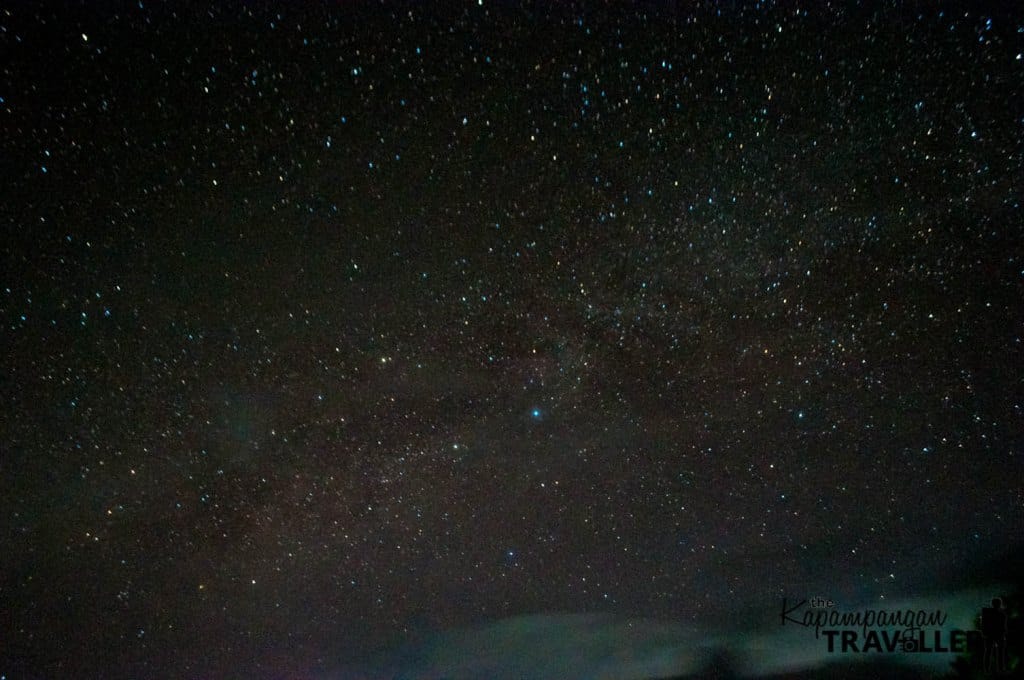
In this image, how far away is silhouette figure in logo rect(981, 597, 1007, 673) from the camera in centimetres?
478

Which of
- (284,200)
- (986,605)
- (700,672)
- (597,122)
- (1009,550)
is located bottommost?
(700,672)

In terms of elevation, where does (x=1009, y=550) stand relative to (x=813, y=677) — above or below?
above

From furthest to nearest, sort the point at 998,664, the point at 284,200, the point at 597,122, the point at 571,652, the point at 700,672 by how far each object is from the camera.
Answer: the point at 700,672
the point at 571,652
the point at 998,664
the point at 284,200
the point at 597,122

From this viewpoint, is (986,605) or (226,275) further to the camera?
(986,605)

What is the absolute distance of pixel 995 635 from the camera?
16.3 feet

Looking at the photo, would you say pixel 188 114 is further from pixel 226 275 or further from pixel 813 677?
pixel 813 677

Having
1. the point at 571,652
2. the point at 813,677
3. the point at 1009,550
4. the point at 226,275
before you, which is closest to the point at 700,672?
the point at 813,677

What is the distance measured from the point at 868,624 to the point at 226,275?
547 cm

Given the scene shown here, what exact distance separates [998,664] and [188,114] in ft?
21.5

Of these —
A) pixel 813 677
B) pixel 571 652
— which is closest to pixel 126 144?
pixel 571 652

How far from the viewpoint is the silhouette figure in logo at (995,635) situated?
4.78 metres

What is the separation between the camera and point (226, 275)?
224cm

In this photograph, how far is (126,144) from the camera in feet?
5.98

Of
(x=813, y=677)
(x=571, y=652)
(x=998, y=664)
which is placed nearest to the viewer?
(x=998, y=664)
